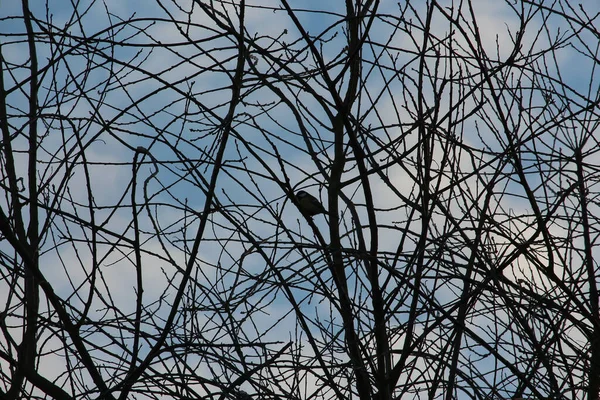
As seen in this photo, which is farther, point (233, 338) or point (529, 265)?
point (529, 265)

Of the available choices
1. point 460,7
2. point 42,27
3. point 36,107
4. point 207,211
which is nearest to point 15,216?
point 36,107

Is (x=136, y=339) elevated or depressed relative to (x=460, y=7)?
depressed

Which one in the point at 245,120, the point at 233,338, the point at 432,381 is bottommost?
the point at 432,381

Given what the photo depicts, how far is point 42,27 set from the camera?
110 inches

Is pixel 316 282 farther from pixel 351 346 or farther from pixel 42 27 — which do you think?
pixel 42 27

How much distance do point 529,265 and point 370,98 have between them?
3.01 feet

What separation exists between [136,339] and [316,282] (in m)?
0.65

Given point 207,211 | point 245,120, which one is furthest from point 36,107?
point 207,211

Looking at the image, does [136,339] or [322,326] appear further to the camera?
[322,326]

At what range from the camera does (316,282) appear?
259cm

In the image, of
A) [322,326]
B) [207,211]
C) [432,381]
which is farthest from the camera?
[322,326]

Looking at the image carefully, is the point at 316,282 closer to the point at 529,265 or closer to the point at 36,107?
the point at 529,265

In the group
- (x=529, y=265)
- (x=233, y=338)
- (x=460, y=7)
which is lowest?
(x=233, y=338)

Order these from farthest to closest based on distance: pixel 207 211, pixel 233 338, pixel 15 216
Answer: pixel 15 216 < pixel 233 338 < pixel 207 211
